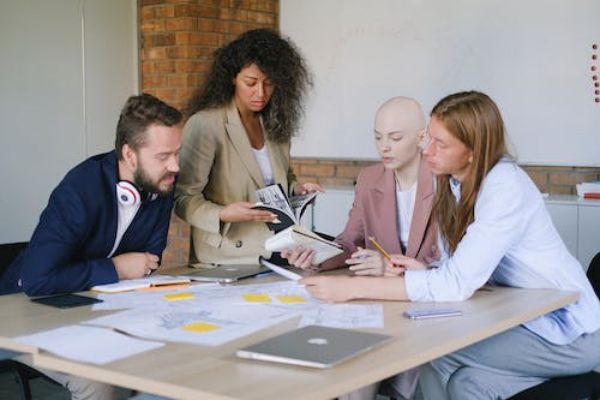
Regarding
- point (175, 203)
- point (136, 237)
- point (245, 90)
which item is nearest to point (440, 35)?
point (245, 90)

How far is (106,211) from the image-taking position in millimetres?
2816

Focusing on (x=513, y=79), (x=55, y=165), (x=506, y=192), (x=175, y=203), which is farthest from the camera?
(x=55, y=165)

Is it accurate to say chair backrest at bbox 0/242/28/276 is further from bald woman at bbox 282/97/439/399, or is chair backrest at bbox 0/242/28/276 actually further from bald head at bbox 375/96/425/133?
bald head at bbox 375/96/425/133

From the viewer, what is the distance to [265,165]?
361cm

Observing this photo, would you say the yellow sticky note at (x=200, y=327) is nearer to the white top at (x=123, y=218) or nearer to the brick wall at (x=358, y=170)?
the white top at (x=123, y=218)

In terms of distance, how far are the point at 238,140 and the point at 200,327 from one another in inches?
56.8

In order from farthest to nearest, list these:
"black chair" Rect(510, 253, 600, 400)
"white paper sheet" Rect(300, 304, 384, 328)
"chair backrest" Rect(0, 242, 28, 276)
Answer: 1. "chair backrest" Rect(0, 242, 28, 276)
2. "black chair" Rect(510, 253, 600, 400)
3. "white paper sheet" Rect(300, 304, 384, 328)

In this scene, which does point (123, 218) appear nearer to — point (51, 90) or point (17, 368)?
point (17, 368)

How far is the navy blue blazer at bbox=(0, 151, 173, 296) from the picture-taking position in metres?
2.62

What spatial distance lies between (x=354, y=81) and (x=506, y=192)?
10.9 ft

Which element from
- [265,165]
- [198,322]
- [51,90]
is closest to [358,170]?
[51,90]

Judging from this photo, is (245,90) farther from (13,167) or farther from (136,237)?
(13,167)

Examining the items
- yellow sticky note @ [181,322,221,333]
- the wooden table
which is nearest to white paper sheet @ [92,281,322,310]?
the wooden table

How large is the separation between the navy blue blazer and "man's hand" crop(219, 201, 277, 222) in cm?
27
